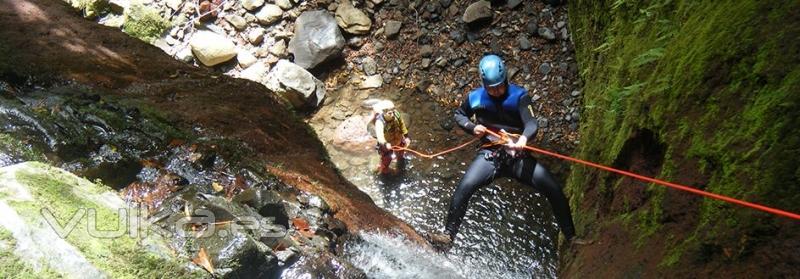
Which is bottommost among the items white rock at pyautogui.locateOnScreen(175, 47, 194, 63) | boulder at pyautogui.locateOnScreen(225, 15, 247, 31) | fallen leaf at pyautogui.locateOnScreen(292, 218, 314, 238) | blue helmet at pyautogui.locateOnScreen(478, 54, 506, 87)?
white rock at pyautogui.locateOnScreen(175, 47, 194, 63)

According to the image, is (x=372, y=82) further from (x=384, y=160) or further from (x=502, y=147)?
(x=502, y=147)

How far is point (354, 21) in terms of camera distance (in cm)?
875

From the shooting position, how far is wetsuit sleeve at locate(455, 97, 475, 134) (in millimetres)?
5266

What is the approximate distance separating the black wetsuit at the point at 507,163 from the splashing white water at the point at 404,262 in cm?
Result: 44

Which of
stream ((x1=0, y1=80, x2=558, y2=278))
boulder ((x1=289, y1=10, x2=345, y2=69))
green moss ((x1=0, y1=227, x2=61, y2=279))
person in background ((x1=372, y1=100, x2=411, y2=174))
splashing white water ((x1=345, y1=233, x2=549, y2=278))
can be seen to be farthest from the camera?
boulder ((x1=289, y1=10, x2=345, y2=69))

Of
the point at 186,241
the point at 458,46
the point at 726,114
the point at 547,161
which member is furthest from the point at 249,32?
the point at 726,114

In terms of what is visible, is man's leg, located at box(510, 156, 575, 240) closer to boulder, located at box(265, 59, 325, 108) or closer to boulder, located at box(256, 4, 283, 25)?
boulder, located at box(265, 59, 325, 108)

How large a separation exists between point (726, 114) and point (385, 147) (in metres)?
3.83

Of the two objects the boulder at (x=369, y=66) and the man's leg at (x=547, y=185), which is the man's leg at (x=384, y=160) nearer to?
the man's leg at (x=547, y=185)

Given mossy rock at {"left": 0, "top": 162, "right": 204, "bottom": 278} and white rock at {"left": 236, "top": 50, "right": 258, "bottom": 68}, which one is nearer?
mossy rock at {"left": 0, "top": 162, "right": 204, "bottom": 278}

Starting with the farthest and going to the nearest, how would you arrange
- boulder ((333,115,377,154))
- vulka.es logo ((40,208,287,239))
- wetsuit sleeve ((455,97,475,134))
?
boulder ((333,115,377,154))
wetsuit sleeve ((455,97,475,134))
vulka.es logo ((40,208,287,239))

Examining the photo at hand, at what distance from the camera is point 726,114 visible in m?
2.94

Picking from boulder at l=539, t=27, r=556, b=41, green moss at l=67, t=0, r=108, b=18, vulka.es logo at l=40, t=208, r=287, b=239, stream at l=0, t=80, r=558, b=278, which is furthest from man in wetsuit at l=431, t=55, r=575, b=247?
green moss at l=67, t=0, r=108, b=18

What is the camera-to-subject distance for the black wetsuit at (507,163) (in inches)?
195
